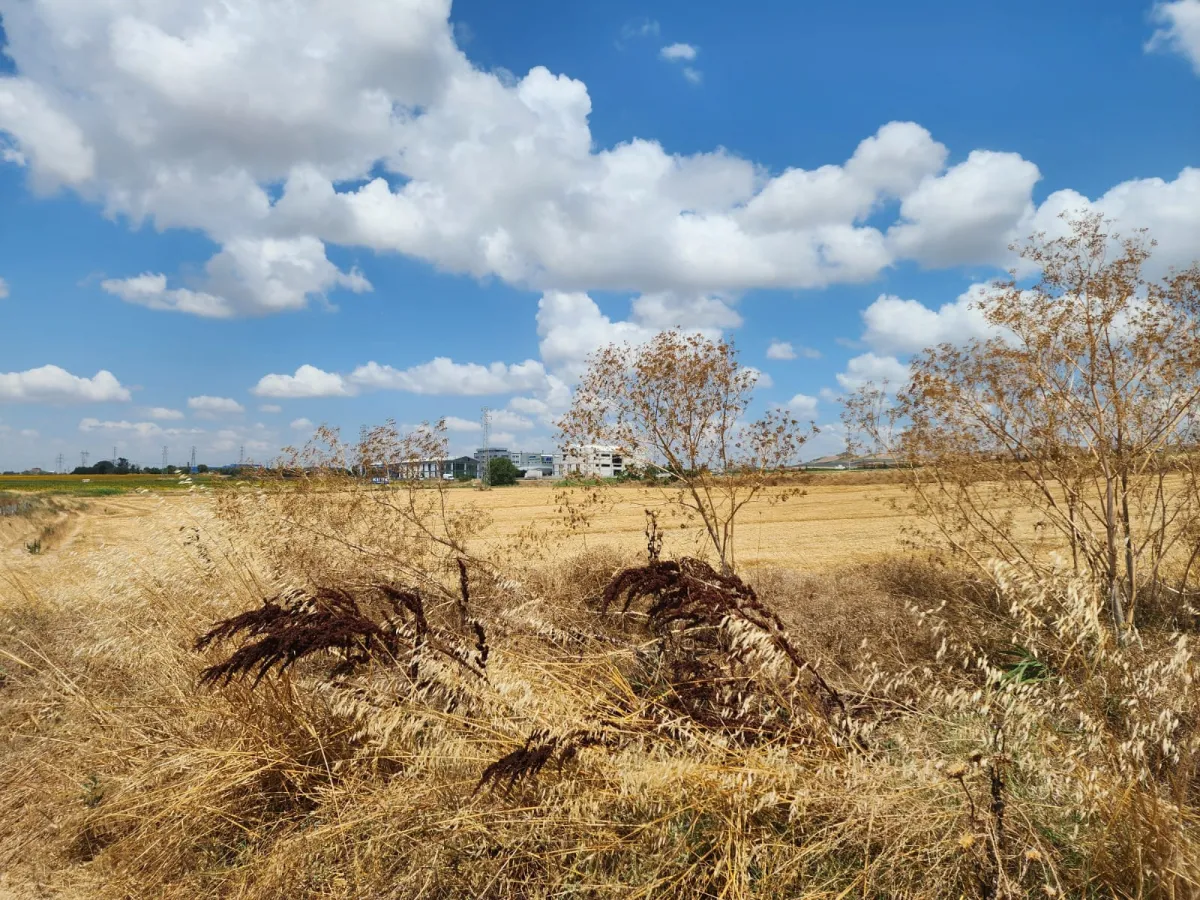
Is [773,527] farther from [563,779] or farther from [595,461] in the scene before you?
[563,779]

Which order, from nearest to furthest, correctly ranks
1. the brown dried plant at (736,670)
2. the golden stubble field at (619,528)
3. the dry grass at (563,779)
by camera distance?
the dry grass at (563,779)
the brown dried plant at (736,670)
the golden stubble field at (619,528)

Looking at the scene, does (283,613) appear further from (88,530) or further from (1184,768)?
(88,530)

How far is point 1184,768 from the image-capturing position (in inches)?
98.5

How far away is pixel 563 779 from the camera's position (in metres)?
3.01

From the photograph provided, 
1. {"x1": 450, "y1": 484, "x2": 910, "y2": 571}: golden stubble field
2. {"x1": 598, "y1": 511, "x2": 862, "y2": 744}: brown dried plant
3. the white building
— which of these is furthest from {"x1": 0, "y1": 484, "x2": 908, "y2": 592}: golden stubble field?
{"x1": 598, "y1": 511, "x2": 862, "y2": 744}: brown dried plant

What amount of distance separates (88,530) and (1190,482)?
95.7 feet

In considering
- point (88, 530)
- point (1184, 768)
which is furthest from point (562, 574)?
point (88, 530)

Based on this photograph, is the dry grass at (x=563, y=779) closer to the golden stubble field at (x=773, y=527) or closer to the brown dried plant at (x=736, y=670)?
the brown dried plant at (x=736, y=670)

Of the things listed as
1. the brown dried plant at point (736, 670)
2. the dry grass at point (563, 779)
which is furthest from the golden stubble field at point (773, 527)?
the dry grass at point (563, 779)

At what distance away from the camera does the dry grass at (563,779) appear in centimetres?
257

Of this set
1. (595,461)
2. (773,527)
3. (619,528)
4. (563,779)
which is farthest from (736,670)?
(619,528)

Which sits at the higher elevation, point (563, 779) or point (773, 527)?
point (563, 779)

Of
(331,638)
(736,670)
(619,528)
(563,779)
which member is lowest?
(619,528)

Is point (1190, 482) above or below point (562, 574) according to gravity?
above
